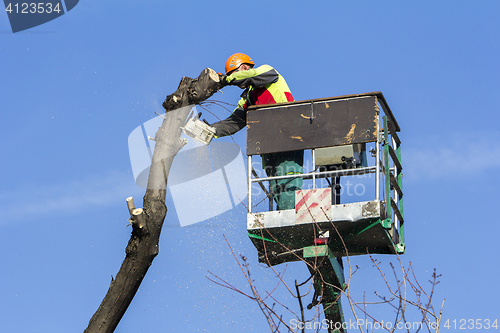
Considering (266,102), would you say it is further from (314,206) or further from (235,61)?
(314,206)

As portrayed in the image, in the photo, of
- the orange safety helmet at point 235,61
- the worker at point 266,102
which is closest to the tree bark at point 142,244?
the worker at point 266,102

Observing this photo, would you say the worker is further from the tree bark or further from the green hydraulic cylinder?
the tree bark

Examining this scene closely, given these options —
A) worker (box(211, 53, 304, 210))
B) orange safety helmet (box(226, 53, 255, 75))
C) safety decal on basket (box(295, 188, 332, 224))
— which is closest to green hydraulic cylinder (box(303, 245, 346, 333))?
safety decal on basket (box(295, 188, 332, 224))

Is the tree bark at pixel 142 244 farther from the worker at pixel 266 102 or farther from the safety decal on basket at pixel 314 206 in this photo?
the safety decal on basket at pixel 314 206

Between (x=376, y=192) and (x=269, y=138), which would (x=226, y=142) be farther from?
(x=376, y=192)

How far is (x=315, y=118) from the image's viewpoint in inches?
386

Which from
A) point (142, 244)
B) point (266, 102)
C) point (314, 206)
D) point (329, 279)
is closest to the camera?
point (142, 244)

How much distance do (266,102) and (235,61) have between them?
75 cm

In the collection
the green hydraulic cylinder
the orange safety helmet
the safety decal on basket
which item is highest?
the orange safety helmet

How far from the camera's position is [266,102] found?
34.4 feet

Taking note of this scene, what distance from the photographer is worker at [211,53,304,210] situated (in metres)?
9.89

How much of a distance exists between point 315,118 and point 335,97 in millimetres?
392

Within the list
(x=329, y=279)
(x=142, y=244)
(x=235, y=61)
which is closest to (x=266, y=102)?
(x=235, y=61)

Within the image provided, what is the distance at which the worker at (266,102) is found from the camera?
9.89m
